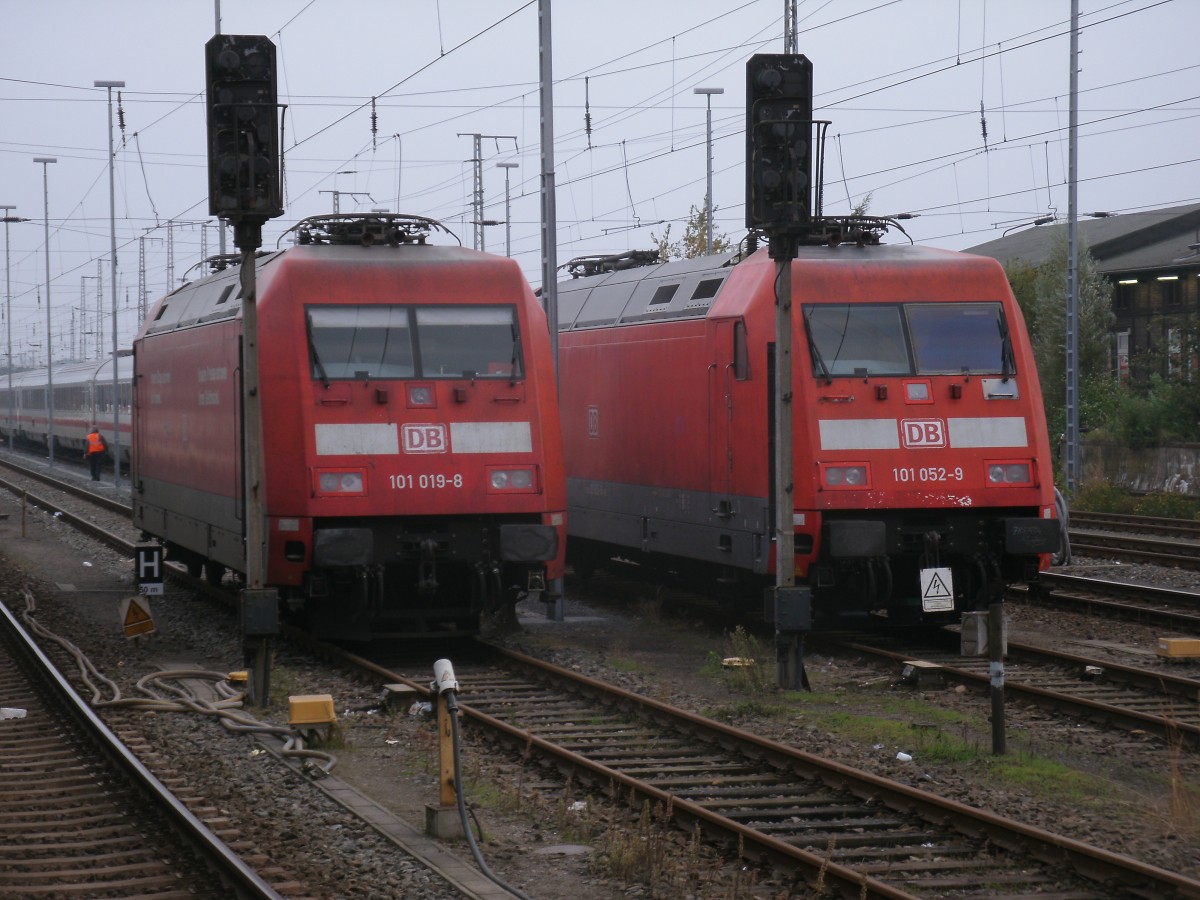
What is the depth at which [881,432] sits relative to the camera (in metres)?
13.8

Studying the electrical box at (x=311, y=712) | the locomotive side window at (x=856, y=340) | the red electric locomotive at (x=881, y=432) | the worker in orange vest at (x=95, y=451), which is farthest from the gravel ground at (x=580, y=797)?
the worker in orange vest at (x=95, y=451)

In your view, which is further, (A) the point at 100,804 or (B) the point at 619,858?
(A) the point at 100,804

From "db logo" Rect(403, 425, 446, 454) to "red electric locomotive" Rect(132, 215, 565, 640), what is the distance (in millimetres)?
12

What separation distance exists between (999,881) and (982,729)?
3.58m

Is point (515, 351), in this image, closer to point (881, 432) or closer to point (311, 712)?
point (881, 432)

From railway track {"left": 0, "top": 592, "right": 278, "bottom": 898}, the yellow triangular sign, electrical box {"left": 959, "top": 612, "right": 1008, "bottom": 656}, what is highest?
electrical box {"left": 959, "top": 612, "right": 1008, "bottom": 656}

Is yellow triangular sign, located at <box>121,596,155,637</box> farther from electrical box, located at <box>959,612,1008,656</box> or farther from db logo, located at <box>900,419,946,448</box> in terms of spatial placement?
electrical box, located at <box>959,612,1008,656</box>

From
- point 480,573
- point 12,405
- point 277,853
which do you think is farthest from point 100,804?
point 12,405

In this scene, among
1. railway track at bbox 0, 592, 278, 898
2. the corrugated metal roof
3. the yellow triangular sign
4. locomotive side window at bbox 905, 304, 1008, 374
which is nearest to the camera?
railway track at bbox 0, 592, 278, 898

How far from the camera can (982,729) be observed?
10.7 metres

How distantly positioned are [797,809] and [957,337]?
6713mm

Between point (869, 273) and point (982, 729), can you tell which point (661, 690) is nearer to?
point (982, 729)

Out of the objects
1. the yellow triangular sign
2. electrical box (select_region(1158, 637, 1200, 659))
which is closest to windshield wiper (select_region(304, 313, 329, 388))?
the yellow triangular sign

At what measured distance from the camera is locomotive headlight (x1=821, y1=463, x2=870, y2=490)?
13.6m
